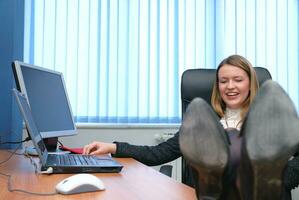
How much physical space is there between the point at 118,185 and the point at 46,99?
0.78 meters

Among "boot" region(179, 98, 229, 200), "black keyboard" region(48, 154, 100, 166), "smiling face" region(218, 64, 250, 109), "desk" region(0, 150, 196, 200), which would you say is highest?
"smiling face" region(218, 64, 250, 109)

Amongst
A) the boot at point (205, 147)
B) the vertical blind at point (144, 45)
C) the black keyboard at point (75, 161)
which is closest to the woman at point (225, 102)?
the black keyboard at point (75, 161)

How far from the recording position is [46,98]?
1572 millimetres

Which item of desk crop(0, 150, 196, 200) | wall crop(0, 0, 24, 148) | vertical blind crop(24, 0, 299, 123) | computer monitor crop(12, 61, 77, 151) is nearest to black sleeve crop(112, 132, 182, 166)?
desk crop(0, 150, 196, 200)

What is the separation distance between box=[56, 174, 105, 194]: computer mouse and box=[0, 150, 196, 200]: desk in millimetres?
12

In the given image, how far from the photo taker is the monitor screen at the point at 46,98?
4.60 feet

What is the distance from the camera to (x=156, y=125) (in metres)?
2.38

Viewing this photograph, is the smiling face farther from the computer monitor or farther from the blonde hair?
the computer monitor

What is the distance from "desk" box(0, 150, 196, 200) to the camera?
31.4 inches

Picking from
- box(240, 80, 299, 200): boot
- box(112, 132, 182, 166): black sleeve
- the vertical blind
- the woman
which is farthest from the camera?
the vertical blind

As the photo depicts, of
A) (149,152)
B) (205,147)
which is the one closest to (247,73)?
(149,152)

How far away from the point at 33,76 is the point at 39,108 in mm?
147

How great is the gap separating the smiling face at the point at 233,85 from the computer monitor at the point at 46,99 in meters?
0.78

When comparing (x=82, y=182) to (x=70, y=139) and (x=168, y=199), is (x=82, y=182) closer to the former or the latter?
(x=168, y=199)
